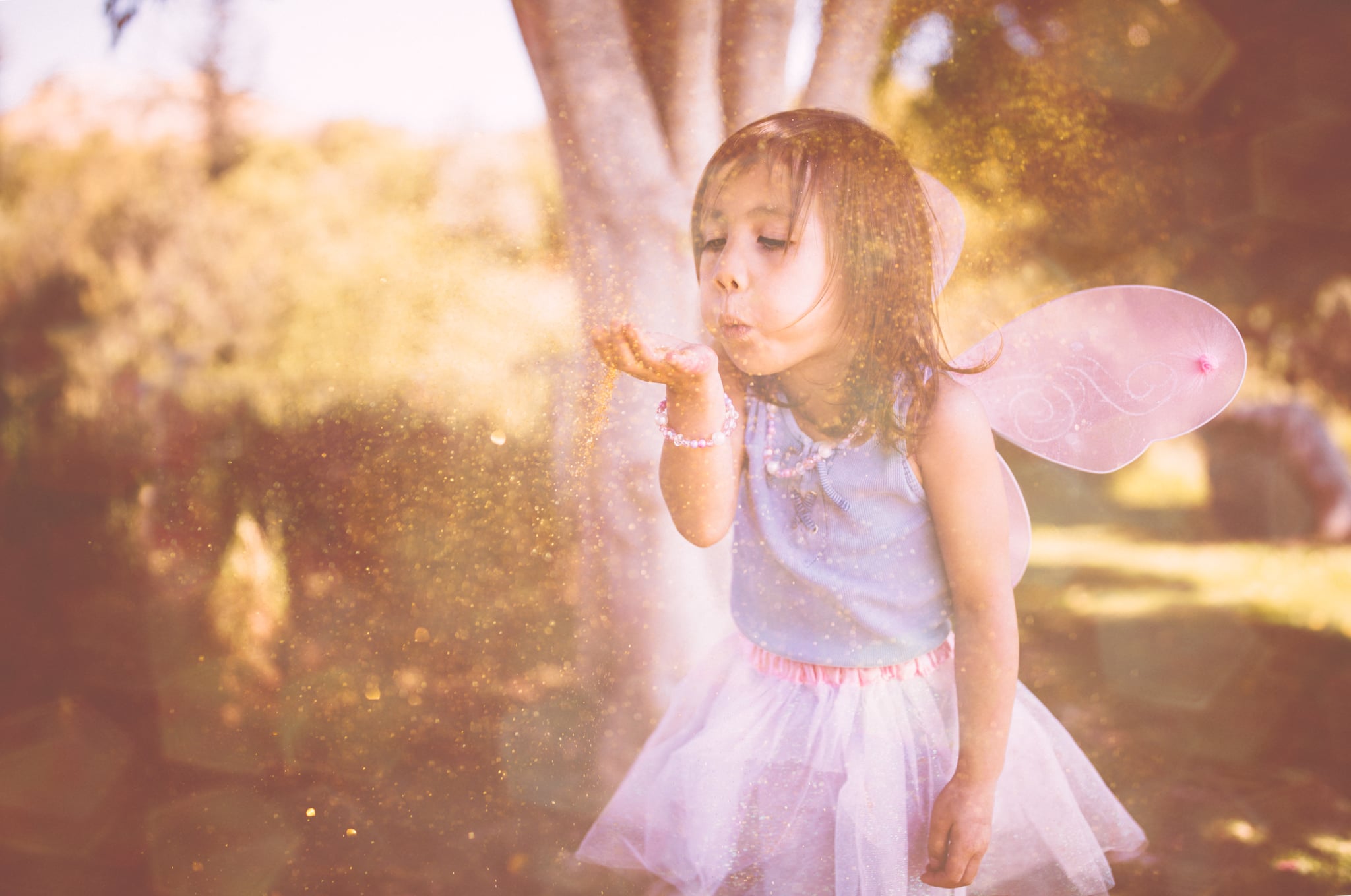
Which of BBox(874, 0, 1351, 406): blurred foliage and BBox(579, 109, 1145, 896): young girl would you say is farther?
BBox(874, 0, 1351, 406): blurred foliage

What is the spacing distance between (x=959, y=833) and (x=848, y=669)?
0.16 m

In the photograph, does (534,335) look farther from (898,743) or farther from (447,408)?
(898,743)

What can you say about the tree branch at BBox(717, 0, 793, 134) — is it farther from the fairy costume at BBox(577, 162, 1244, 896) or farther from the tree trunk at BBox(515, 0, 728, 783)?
the fairy costume at BBox(577, 162, 1244, 896)

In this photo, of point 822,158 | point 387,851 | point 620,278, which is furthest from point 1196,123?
point 387,851

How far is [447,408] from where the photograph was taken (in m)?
0.75

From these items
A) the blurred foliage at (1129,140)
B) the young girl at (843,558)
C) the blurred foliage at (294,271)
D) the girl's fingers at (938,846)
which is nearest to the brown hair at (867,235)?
the young girl at (843,558)

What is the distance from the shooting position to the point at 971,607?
2.10 feet

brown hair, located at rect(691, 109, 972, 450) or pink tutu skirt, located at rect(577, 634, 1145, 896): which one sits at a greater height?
brown hair, located at rect(691, 109, 972, 450)

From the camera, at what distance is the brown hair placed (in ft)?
1.96

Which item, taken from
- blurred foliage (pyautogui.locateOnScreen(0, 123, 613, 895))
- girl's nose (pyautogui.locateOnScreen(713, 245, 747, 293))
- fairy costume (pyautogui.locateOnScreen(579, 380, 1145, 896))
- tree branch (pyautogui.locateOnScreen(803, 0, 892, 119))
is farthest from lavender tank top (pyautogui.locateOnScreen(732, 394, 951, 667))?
tree branch (pyautogui.locateOnScreen(803, 0, 892, 119))

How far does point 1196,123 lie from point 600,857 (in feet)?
3.39

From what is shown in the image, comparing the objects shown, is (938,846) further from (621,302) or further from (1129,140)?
(1129,140)

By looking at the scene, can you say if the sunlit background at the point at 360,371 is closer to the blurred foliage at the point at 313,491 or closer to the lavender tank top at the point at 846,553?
the blurred foliage at the point at 313,491

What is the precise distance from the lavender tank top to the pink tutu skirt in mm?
27
